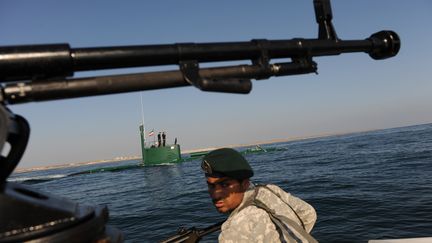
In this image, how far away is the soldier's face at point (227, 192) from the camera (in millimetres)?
2746

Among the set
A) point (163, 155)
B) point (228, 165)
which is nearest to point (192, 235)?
point (228, 165)

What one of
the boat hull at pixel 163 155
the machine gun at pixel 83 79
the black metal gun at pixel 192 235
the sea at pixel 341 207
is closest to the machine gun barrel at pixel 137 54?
the machine gun at pixel 83 79

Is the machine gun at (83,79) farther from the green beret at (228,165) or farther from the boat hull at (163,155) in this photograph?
the boat hull at (163,155)

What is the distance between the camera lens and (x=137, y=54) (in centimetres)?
199

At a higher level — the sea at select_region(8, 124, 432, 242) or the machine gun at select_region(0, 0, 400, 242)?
the machine gun at select_region(0, 0, 400, 242)

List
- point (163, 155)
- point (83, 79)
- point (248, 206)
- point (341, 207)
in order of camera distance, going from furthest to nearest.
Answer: point (163, 155) → point (341, 207) → point (248, 206) → point (83, 79)

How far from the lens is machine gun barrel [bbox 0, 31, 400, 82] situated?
1720 millimetres

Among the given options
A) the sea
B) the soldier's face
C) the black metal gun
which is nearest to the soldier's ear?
the soldier's face

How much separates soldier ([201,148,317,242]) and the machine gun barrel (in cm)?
89

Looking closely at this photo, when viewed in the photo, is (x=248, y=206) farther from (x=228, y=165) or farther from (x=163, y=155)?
(x=163, y=155)

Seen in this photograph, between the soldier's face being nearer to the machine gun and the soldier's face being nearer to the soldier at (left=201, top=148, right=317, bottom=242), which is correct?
the soldier at (left=201, top=148, right=317, bottom=242)

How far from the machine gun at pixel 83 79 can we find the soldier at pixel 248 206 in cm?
77

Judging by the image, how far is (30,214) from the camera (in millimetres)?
1465

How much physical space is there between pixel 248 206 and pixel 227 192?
34cm
